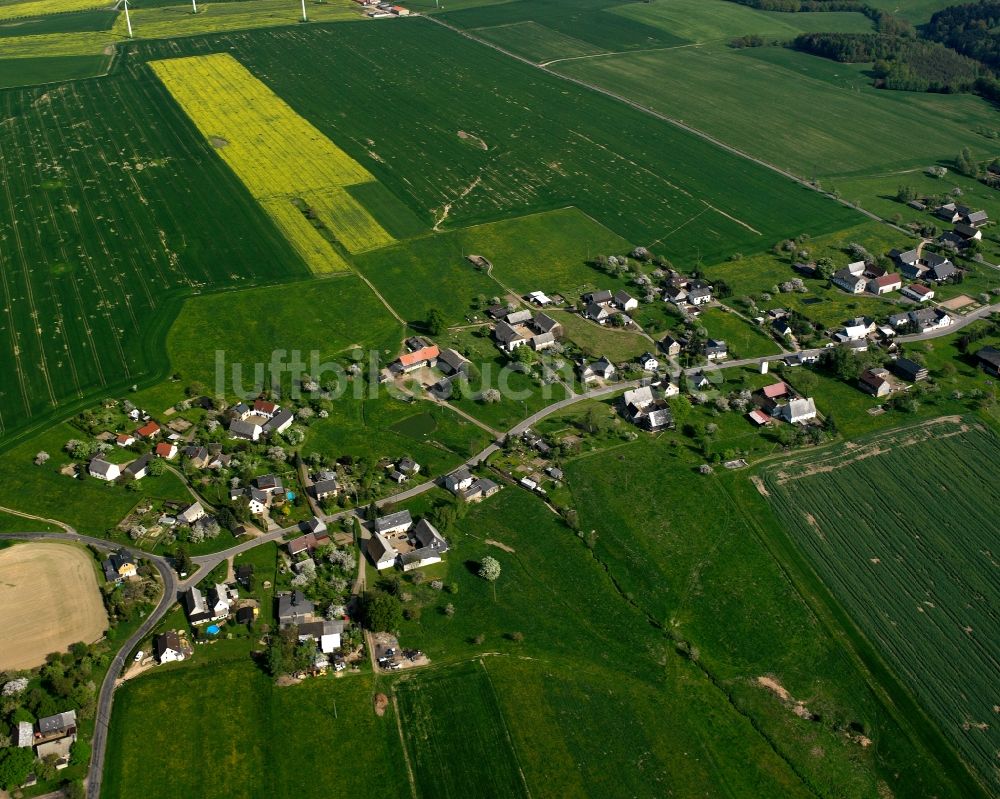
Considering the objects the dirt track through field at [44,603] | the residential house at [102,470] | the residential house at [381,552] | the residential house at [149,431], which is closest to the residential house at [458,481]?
the residential house at [381,552]

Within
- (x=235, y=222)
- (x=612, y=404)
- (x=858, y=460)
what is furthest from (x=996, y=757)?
(x=235, y=222)

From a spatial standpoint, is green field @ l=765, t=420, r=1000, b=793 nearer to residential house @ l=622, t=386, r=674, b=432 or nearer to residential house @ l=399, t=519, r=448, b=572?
residential house @ l=622, t=386, r=674, b=432

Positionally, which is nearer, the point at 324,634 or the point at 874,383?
the point at 324,634

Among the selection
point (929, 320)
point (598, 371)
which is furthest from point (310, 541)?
point (929, 320)

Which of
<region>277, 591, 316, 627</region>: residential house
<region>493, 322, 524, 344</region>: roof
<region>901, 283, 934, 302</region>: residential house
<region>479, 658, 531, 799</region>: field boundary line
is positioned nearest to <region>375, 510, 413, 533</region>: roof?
<region>277, 591, 316, 627</region>: residential house

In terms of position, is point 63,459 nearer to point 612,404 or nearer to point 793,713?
point 612,404

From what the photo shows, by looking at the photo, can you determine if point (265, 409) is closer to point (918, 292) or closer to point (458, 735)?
point (458, 735)
